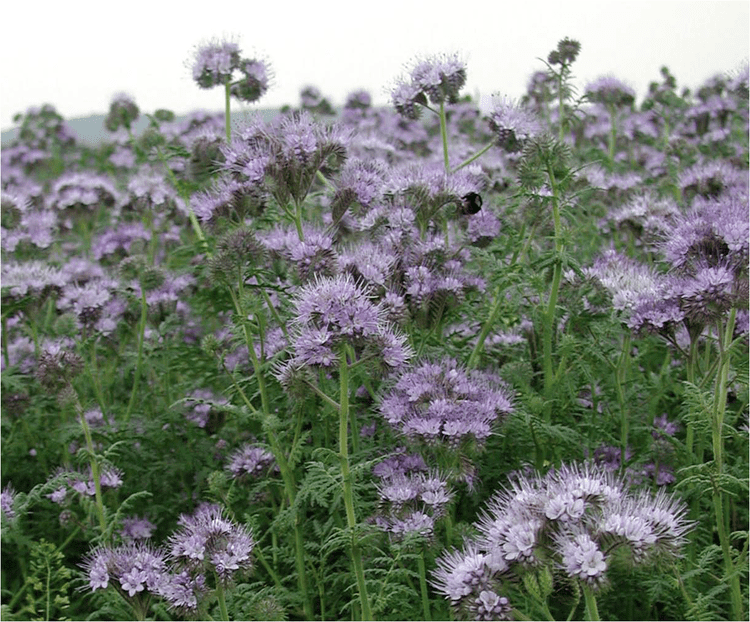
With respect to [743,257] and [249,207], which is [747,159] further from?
[249,207]

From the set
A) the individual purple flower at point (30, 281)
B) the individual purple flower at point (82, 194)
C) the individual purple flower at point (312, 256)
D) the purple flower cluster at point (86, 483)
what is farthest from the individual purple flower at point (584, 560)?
the individual purple flower at point (82, 194)

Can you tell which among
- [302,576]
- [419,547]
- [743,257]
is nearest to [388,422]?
[419,547]

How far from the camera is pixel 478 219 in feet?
14.2

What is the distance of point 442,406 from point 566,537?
97cm

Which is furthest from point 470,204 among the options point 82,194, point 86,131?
point 86,131

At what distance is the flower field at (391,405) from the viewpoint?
2854 millimetres

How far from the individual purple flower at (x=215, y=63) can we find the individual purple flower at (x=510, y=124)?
1.47 m

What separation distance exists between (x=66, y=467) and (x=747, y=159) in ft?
16.8

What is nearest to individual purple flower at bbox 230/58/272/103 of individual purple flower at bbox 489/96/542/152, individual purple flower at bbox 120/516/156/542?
individual purple flower at bbox 489/96/542/152

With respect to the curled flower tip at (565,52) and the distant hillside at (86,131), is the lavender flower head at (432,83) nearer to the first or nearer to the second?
the curled flower tip at (565,52)

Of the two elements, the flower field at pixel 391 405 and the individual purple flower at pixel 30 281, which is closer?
the flower field at pixel 391 405

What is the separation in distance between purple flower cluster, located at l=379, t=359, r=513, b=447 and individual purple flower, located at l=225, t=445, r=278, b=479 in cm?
83

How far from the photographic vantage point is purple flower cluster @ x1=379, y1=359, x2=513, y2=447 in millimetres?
3180

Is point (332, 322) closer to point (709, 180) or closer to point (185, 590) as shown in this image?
point (185, 590)
